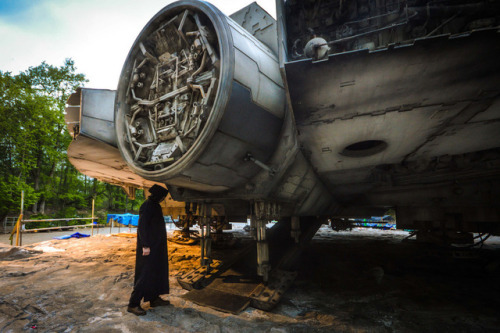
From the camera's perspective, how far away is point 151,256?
127 inches

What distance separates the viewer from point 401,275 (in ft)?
15.5

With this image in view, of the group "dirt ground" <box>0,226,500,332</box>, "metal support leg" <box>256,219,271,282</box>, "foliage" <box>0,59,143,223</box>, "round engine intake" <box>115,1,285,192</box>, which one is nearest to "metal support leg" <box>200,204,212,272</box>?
"dirt ground" <box>0,226,500,332</box>

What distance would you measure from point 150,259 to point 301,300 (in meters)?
2.36

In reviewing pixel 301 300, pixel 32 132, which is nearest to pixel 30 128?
pixel 32 132

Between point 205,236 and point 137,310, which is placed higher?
point 205,236

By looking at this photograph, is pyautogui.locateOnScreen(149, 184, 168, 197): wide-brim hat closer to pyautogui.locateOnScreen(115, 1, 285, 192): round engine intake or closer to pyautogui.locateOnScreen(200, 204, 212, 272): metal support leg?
pyautogui.locateOnScreen(115, 1, 285, 192): round engine intake

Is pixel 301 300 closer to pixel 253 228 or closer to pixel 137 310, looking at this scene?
pixel 253 228

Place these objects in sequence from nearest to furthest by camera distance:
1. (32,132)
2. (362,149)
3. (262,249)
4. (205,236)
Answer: (362,149), (262,249), (205,236), (32,132)

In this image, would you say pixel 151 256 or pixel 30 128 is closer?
pixel 151 256

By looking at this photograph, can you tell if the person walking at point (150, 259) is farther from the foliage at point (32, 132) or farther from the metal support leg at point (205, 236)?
the foliage at point (32, 132)

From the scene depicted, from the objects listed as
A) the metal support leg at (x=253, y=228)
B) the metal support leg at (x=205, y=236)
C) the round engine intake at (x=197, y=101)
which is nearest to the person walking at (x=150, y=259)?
the round engine intake at (x=197, y=101)

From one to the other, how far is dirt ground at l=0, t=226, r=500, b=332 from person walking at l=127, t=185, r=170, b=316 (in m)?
0.18

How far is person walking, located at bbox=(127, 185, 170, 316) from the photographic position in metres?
3.06

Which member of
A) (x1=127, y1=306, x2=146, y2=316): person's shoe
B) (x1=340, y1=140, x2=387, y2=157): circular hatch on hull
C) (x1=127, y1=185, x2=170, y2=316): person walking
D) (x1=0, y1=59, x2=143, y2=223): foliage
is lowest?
(x1=127, y1=306, x2=146, y2=316): person's shoe
